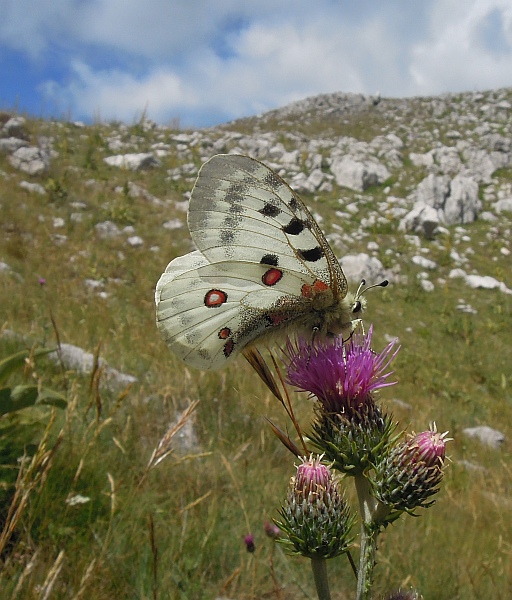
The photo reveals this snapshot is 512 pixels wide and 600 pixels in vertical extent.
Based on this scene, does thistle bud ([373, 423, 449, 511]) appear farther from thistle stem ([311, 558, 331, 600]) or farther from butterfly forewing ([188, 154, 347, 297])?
butterfly forewing ([188, 154, 347, 297])

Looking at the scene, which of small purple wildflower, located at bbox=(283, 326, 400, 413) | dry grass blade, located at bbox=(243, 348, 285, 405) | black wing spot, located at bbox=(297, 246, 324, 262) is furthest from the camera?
black wing spot, located at bbox=(297, 246, 324, 262)

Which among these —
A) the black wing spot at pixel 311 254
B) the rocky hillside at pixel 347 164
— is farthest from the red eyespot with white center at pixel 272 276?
the rocky hillside at pixel 347 164

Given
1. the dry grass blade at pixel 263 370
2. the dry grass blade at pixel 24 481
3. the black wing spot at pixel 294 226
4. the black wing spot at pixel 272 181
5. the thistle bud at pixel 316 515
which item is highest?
the black wing spot at pixel 272 181

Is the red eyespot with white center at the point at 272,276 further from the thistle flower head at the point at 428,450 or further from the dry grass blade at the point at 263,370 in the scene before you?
the thistle flower head at the point at 428,450

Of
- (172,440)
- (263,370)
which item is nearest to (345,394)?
(263,370)

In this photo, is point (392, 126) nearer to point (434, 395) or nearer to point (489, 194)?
point (489, 194)

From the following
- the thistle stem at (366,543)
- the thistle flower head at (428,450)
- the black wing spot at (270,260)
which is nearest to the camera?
the thistle stem at (366,543)

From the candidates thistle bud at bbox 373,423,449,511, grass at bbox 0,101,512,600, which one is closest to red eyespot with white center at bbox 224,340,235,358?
grass at bbox 0,101,512,600

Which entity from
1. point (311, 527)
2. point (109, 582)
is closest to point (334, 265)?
point (311, 527)
